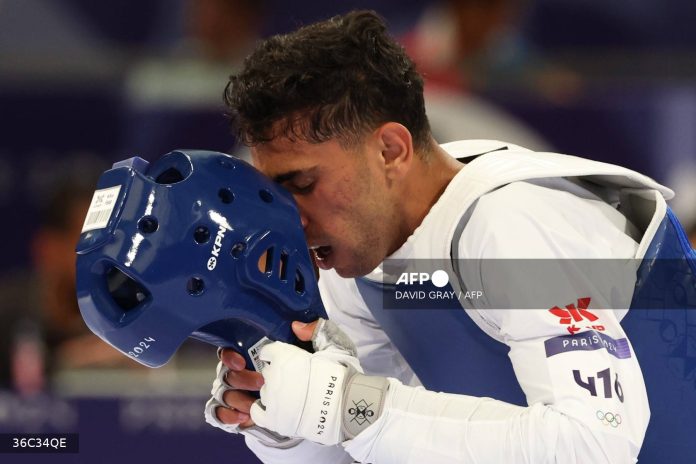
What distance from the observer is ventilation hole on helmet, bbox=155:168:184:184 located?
2.57m

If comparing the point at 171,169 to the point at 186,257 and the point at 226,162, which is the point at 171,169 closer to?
the point at 226,162

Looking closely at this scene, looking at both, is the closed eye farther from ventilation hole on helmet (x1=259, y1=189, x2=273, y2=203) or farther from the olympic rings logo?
the olympic rings logo

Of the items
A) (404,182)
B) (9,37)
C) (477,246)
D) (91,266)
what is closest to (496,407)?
(477,246)

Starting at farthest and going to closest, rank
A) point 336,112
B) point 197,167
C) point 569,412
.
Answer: point 336,112 → point 197,167 → point 569,412

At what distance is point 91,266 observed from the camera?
2.39 metres

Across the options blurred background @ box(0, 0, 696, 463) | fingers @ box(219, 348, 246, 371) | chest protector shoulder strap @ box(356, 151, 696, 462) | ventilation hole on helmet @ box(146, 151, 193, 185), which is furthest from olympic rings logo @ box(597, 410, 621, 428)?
blurred background @ box(0, 0, 696, 463)

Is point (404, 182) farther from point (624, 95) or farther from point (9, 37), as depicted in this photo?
point (9, 37)

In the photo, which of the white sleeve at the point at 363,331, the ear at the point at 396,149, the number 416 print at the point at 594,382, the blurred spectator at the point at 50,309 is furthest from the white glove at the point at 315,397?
the blurred spectator at the point at 50,309

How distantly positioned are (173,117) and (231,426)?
8.62 feet

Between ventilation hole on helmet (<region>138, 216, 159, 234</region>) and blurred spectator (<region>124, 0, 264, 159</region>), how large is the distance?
2543 millimetres

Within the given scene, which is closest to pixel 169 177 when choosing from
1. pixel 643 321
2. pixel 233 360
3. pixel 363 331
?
pixel 233 360

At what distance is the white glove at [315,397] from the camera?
241cm

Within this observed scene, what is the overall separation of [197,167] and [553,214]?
868 mm

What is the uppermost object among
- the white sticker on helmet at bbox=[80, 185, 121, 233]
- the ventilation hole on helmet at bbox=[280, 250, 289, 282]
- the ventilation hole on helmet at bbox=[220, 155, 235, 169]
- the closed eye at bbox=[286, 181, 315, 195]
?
the ventilation hole on helmet at bbox=[220, 155, 235, 169]
